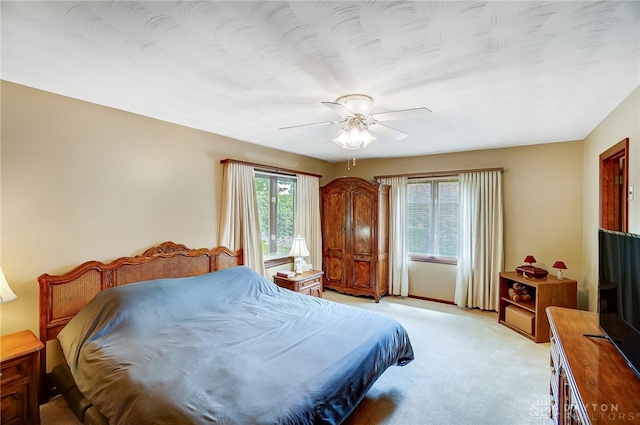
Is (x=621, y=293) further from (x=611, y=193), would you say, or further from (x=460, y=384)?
(x=611, y=193)

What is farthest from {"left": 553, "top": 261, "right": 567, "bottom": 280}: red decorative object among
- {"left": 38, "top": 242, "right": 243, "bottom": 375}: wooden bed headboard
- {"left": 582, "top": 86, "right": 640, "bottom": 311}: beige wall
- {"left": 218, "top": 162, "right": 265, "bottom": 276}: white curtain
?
{"left": 38, "top": 242, "right": 243, "bottom": 375}: wooden bed headboard

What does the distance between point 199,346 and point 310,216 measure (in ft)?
10.5

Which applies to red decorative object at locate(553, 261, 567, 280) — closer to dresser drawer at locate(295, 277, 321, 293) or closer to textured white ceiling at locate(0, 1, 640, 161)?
textured white ceiling at locate(0, 1, 640, 161)

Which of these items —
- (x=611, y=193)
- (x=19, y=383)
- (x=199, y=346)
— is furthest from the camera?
(x=611, y=193)

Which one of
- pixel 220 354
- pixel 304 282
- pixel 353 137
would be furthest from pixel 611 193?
pixel 220 354

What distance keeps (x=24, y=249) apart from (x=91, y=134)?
3.56ft

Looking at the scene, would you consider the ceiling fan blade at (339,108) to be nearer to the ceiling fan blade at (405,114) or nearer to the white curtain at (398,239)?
the ceiling fan blade at (405,114)

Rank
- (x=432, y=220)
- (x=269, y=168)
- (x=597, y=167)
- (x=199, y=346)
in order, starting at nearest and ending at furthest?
(x=199, y=346), (x=597, y=167), (x=269, y=168), (x=432, y=220)

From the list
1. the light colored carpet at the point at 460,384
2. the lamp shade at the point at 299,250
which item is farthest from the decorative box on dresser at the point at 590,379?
the lamp shade at the point at 299,250

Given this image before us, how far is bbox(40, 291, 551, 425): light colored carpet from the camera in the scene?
2.20 m

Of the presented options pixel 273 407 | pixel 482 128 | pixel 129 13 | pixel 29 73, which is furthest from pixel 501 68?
pixel 29 73

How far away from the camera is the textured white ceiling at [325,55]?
140 cm

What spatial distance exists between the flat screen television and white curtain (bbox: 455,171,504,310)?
262 cm

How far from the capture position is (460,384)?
2.60 m
